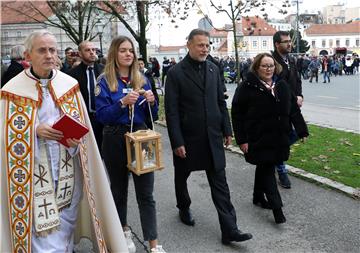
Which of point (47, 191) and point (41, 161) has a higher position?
point (41, 161)

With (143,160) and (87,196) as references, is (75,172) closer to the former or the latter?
(87,196)

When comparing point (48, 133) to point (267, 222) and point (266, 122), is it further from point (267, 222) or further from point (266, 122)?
point (267, 222)

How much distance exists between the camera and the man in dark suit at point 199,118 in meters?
4.43

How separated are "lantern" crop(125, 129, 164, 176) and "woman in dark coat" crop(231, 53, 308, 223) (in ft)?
4.78

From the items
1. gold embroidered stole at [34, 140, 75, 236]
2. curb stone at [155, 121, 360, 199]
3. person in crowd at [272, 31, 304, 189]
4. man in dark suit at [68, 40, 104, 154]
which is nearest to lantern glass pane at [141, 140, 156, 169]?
gold embroidered stole at [34, 140, 75, 236]

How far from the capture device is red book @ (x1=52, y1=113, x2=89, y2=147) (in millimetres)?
3113

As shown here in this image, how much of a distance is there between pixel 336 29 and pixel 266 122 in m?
125

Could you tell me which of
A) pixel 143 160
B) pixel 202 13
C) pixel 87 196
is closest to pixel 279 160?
pixel 143 160

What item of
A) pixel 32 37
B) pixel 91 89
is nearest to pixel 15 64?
pixel 91 89

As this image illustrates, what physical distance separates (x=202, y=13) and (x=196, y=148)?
6.54 meters

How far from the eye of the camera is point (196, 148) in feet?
14.7

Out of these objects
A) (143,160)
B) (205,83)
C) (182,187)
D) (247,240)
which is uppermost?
(205,83)

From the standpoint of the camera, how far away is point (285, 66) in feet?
19.6

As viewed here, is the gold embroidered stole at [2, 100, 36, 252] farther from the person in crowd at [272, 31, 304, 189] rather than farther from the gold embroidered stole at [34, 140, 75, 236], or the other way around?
the person in crowd at [272, 31, 304, 189]
